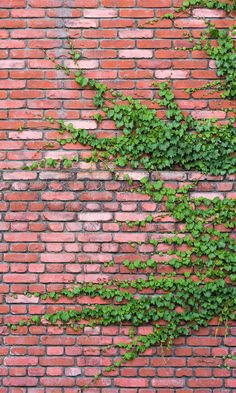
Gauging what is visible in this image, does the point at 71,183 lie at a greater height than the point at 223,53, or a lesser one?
lesser

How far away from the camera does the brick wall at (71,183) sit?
3.92m

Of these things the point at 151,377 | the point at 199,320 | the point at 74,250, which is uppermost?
the point at 74,250

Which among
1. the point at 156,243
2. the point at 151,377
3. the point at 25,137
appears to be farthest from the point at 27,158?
the point at 151,377

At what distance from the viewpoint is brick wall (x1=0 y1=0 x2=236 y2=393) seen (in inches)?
154

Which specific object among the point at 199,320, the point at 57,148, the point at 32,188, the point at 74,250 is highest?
the point at 57,148

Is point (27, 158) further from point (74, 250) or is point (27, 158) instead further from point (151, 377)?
point (151, 377)

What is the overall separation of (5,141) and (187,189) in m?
1.16

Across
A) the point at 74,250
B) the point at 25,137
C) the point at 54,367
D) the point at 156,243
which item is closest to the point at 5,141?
the point at 25,137

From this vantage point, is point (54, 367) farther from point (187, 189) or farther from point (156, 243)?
point (187, 189)

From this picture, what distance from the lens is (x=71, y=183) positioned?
12.9 feet

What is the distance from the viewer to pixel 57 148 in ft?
13.0

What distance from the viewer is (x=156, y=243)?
391 cm

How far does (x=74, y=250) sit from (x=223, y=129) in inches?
46.0

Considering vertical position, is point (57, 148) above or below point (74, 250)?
above
